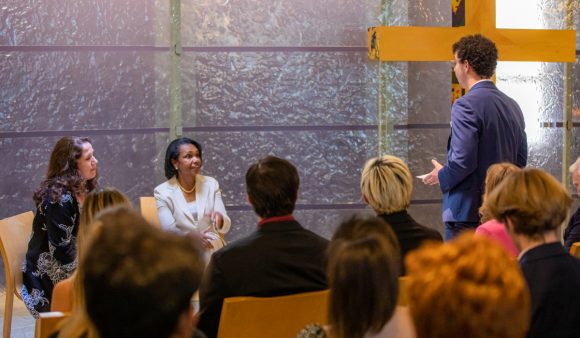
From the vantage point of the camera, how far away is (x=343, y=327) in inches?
73.2

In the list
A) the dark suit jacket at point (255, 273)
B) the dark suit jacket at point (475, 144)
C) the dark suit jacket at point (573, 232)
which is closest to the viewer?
the dark suit jacket at point (255, 273)

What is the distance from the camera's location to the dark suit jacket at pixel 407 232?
3119mm

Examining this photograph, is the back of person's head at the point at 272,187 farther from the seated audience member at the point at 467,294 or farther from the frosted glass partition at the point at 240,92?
the frosted glass partition at the point at 240,92

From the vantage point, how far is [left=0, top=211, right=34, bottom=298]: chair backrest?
4.07 meters

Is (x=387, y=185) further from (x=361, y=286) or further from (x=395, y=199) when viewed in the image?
(x=361, y=286)

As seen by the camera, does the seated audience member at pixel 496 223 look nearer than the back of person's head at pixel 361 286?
No

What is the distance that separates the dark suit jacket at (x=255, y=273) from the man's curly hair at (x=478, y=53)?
1.92m

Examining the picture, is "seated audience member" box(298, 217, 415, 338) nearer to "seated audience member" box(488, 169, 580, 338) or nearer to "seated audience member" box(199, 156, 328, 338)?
"seated audience member" box(488, 169, 580, 338)

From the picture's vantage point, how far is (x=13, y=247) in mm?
4125

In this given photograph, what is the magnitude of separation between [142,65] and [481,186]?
7.80ft

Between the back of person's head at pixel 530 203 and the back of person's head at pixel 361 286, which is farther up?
the back of person's head at pixel 530 203

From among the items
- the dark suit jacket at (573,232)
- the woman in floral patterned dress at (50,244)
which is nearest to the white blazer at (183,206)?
the woman in floral patterned dress at (50,244)

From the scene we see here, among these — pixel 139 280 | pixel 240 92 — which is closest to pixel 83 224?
pixel 139 280

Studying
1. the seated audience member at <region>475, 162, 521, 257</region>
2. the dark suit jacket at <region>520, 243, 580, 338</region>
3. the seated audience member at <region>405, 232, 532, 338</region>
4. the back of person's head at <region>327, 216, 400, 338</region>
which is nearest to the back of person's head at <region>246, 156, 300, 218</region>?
the seated audience member at <region>475, 162, 521, 257</region>
